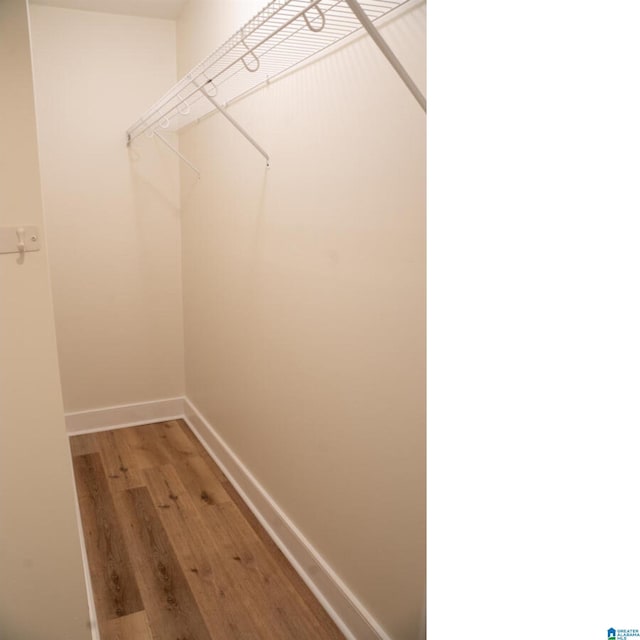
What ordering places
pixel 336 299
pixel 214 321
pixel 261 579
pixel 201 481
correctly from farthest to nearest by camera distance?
pixel 214 321, pixel 201 481, pixel 261 579, pixel 336 299

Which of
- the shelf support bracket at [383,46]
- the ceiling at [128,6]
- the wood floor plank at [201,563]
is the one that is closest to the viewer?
the shelf support bracket at [383,46]

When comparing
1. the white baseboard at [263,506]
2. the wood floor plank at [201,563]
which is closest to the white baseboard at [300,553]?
the white baseboard at [263,506]

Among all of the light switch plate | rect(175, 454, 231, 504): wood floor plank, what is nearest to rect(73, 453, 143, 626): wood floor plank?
rect(175, 454, 231, 504): wood floor plank

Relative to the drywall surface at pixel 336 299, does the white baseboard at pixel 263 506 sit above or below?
below

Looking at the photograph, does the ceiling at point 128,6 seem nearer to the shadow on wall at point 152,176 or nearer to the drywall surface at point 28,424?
the shadow on wall at point 152,176

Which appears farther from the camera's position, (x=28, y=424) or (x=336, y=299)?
(x=336, y=299)

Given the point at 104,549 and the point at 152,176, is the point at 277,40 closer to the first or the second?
the point at 152,176

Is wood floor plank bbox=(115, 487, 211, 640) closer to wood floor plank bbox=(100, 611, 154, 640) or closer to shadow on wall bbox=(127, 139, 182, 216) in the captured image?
wood floor plank bbox=(100, 611, 154, 640)

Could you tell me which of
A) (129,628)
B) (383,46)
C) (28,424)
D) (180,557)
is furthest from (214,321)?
(383,46)

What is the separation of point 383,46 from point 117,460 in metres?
2.82

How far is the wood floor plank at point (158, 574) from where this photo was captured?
2.05m

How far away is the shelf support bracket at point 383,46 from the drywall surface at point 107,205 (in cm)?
258

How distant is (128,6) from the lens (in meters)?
3.27
